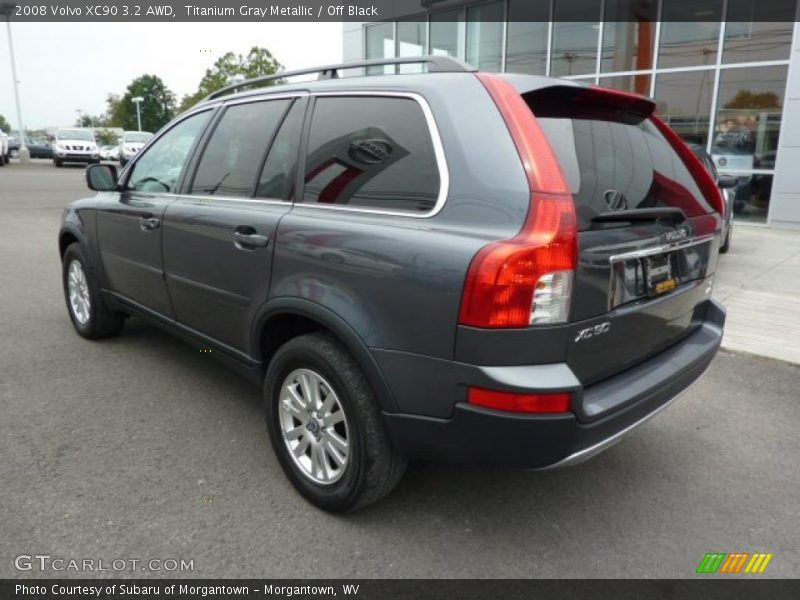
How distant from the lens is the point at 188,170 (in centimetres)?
368

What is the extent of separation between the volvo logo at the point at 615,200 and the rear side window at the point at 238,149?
5.18 ft

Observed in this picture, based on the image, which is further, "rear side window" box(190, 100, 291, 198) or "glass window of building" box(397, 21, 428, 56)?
"glass window of building" box(397, 21, 428, 56)

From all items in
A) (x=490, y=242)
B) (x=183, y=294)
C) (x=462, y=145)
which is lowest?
(x=183, y=294)

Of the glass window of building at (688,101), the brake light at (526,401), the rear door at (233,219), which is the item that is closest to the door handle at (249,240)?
the rear door at (233,219)

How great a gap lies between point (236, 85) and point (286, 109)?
928mm

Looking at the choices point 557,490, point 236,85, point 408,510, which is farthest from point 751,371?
point 236,85

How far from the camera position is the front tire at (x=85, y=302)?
4.71 meters

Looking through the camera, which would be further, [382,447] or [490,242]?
[382,447]

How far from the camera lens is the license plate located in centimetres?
251

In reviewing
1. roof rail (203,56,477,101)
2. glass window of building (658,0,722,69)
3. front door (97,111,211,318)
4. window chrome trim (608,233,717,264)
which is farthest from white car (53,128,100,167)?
window chrome trim (608,233,717,264)

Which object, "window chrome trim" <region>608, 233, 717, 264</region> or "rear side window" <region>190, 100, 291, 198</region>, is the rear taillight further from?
"rear side window" <region>190, 100, 291, 198</region>

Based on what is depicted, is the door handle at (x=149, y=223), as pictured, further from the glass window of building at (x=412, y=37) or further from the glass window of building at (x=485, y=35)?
the glass window of building at (x=412, y=37)

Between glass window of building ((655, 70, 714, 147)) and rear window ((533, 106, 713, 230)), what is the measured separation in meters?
10.2
